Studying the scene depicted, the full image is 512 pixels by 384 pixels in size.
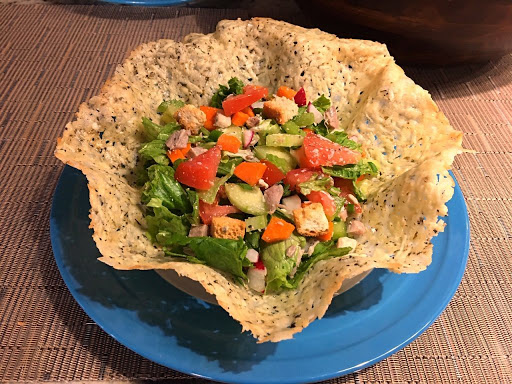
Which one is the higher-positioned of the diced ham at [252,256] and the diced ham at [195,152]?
the diced ham at [195,152]

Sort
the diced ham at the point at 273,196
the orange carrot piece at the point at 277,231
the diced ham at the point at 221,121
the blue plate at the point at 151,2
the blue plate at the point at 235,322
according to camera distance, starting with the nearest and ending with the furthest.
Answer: the blue plate at the point at 235,322
the orange carrot piece at the point at 277,231
the diced ham at the point at 273,196
the diced ham at the point at 221,121
the blue plate at the point at 151,2

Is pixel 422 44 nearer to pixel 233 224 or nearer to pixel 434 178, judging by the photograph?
pixel 434 178

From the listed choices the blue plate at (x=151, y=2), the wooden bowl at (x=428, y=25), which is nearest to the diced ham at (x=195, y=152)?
the wooden bowl at (x=428, y=25)

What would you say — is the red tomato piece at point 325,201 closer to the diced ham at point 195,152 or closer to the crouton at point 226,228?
the crouton at point 226,228

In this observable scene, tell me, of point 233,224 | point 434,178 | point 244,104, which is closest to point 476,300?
point 434,178

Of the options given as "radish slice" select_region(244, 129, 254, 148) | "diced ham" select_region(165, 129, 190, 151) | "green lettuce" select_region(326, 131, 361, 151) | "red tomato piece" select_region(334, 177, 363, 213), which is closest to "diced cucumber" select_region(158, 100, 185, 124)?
"diced ham" select_region(165, 129, 190, 151)

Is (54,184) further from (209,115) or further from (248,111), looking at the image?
(248,111)

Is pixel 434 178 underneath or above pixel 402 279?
above
